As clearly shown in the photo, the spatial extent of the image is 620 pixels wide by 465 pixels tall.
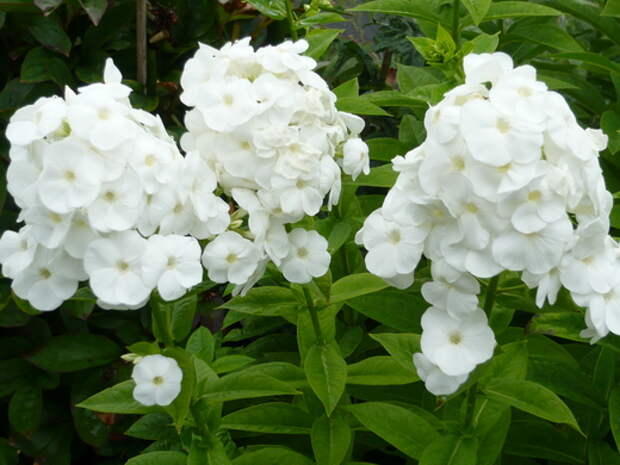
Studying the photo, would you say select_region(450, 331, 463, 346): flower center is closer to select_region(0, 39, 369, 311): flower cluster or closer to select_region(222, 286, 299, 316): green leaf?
select_region(0, 39, 369, 311): flower cluster

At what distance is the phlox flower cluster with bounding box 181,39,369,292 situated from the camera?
1.18 meters

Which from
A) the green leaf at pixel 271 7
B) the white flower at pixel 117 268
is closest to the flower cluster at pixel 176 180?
the white flower at pixel 117 268

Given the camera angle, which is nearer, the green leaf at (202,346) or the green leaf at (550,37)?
the green leaf at (202,346)

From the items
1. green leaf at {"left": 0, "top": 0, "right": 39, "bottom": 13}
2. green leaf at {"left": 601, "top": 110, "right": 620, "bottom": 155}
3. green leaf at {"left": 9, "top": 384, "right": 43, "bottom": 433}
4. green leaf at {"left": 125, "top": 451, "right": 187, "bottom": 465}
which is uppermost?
green leaf at {"left": 0, "top": 0, "right": 39, "bottom": 13}

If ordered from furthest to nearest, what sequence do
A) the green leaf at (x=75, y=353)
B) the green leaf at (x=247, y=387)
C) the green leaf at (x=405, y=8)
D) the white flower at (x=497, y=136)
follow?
the green leaf at (x=75, y=353), the green leaf at (x=405, y=8), the green leaf at (x=247, y=387), the white flower at (x=497, y=136)

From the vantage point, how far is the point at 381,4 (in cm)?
181

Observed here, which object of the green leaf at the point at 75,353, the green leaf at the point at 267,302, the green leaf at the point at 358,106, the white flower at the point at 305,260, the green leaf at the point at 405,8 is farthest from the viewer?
the green leaf at the point at 75,353

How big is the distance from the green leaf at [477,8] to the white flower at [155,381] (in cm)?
98

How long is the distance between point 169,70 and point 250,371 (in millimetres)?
1174

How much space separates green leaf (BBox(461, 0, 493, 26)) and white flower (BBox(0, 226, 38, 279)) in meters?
1.02

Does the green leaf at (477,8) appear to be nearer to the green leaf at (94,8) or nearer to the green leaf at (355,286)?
the green leaf at (355,286)

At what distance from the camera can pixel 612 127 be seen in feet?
6.45

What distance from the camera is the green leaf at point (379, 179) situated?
1.64 m

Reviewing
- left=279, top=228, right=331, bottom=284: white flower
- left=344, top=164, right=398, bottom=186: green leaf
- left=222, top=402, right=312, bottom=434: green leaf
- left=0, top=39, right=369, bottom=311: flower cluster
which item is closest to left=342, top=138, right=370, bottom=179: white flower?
left=0, top=39, right=369, bottom=311: flower cluster
